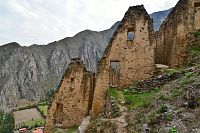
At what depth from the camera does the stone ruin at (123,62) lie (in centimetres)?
2303

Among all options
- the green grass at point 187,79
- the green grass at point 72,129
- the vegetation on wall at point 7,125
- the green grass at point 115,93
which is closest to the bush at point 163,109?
the green grass at point 187,79

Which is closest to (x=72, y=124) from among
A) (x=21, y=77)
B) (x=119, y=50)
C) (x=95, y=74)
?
(x=95, y=74)

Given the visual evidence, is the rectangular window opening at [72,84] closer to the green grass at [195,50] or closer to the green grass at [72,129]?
the green grass at [72,129]

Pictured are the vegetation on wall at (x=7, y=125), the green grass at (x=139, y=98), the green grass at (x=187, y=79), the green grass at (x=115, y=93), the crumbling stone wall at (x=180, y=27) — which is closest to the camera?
the green grass at (x=187, y=79)

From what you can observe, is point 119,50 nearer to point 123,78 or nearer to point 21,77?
point 123,78

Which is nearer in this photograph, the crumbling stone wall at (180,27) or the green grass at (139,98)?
the green grass at (139,98)

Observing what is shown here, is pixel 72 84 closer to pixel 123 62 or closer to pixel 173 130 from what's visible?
pixel 123 62

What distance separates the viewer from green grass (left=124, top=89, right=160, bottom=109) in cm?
1705

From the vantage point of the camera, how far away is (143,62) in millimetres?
22969

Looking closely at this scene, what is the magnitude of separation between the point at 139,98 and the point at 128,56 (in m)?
5.25

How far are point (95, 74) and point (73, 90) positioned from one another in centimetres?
189

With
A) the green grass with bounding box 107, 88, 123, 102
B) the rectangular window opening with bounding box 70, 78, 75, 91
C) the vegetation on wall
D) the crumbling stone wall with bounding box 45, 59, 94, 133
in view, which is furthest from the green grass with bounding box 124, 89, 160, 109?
the vegetation on wall

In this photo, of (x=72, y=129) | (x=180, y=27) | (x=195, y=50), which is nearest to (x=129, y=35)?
(x=180, y=27)

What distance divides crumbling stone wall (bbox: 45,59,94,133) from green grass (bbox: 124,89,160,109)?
4601 millimetres
